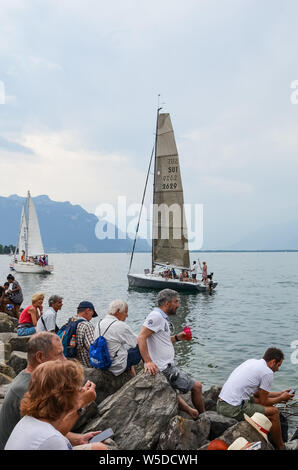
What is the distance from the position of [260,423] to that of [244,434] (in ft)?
1.10

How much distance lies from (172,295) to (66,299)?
30.2 meters

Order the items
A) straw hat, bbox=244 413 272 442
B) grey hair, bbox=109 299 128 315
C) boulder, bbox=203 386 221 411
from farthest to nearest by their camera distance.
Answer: boulder, bbox=203 386 221 411 → grey hair, bbox=109 299 128 315 → straw hat, bbox=244 413 272 442

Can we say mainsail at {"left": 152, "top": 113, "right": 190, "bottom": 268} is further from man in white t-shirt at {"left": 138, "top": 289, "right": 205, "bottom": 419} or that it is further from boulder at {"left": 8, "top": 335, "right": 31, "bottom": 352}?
man in white t-shirt at {"left": 138, "top": 289, "right": 205, "bottom": 419}

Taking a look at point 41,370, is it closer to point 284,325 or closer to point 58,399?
point 58,399

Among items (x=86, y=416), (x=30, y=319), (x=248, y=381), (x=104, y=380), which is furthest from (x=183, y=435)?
(x=30, y=319)

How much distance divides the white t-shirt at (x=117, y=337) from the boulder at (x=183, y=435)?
1.51 metres

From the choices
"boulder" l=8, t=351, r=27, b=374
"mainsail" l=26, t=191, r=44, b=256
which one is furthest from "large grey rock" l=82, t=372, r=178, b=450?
"mainsail" l=26, t=191, r=44, b=256

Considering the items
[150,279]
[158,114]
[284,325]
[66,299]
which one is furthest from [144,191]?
[284,325]

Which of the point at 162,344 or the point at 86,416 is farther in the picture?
the point at 162,344

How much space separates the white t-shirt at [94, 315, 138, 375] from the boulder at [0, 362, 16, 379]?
3427mm

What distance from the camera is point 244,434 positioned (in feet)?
17.5

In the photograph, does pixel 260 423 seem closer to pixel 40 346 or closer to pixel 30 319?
pixel 40 346

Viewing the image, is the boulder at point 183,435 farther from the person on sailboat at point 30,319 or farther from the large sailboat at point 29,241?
the large sailboat at point 29,241

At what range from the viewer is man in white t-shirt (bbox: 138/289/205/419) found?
6.11m
